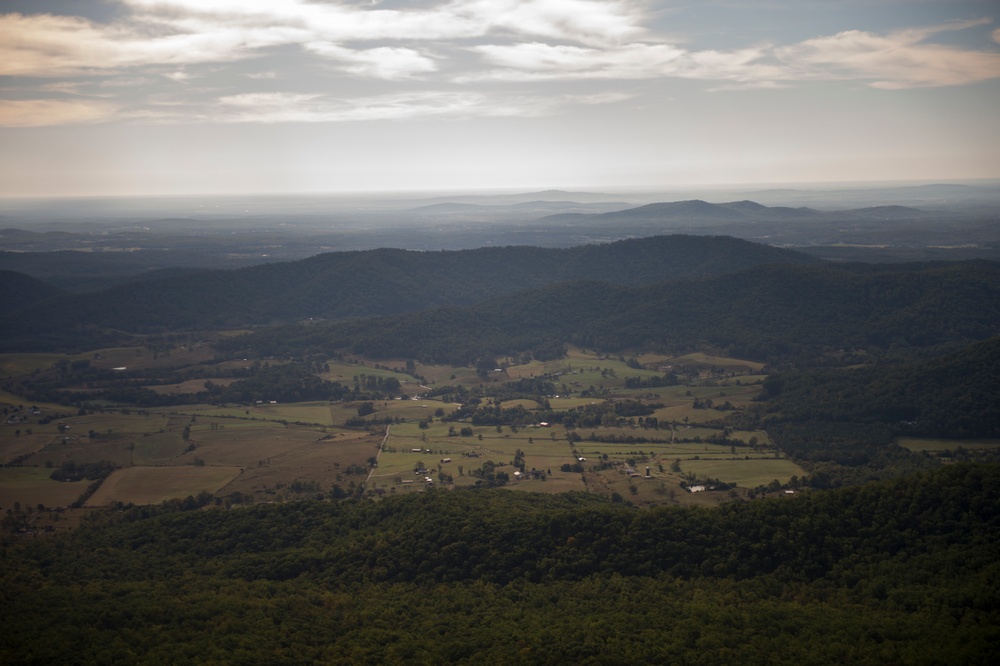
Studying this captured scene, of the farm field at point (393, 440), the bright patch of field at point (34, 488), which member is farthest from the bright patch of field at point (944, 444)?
the bright patch of field at point (34, 488)

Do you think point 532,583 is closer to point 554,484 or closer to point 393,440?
point 554,484

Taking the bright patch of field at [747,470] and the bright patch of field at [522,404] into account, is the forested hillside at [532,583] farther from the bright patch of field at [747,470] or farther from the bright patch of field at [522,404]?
the bright patch of field at [522,404]

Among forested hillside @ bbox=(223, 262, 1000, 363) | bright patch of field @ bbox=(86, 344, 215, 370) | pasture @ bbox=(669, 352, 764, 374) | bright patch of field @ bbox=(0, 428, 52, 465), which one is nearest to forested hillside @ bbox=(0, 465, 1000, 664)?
bright patch of field @ bbox=(0, 428, 52, 465)

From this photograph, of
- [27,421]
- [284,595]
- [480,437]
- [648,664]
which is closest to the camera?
[648,664]

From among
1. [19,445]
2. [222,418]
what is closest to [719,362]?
[222,418]

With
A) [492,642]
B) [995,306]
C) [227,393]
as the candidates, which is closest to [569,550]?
[492,642]

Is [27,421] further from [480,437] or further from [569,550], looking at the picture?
[569,550]
